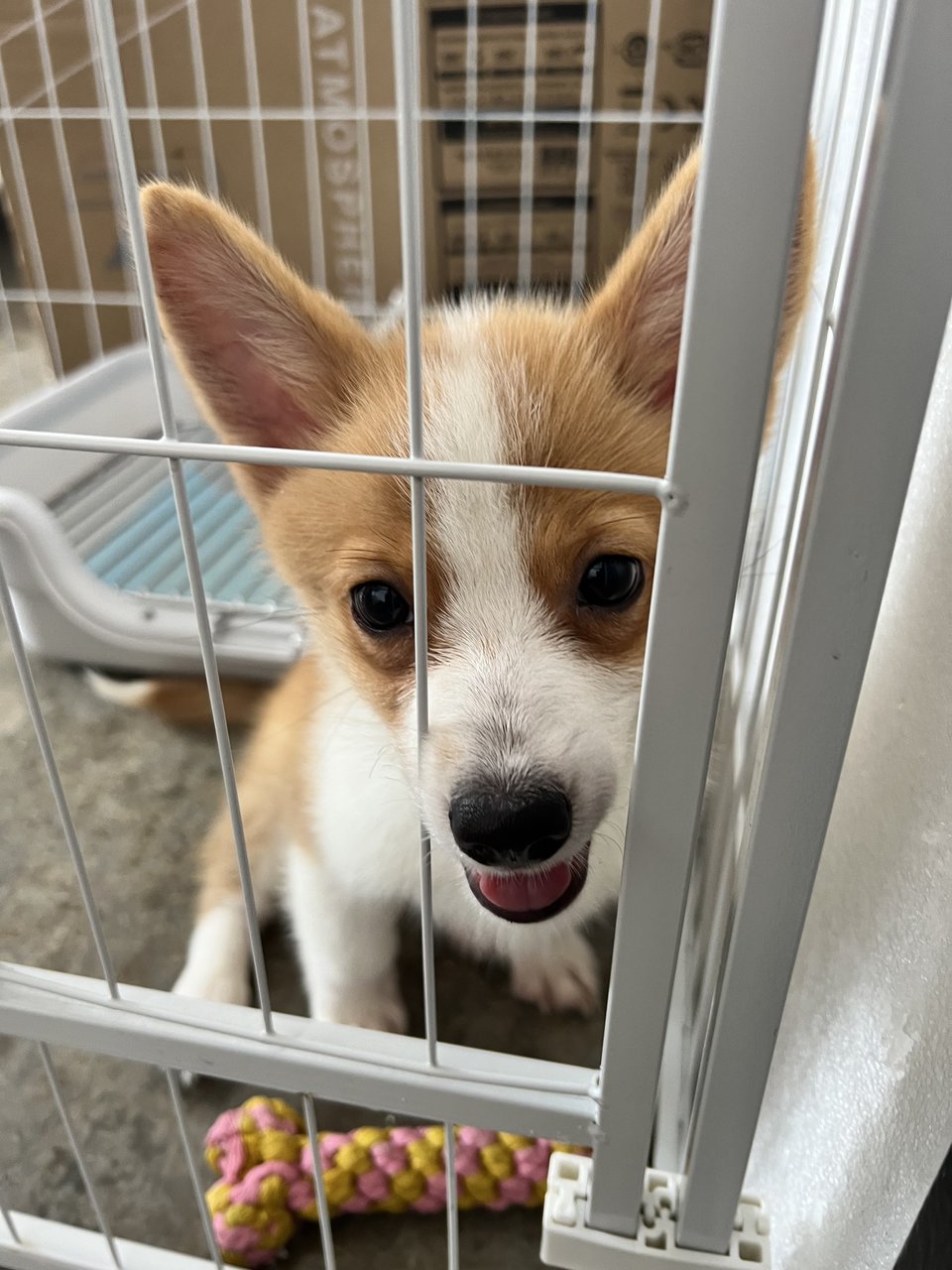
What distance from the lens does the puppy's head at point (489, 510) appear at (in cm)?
74

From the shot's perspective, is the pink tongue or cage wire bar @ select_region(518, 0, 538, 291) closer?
the pink tongue

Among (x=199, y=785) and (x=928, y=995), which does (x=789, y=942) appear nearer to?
(x=928, y=995)

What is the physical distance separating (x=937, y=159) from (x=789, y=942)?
471 mm

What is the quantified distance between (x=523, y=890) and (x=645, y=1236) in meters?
0.30

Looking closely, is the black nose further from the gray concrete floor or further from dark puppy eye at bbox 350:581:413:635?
the gray concrete floor

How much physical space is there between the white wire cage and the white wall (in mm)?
68

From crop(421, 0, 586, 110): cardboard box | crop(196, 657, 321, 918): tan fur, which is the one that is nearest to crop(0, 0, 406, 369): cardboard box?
crop(421, 0, 586, 110): cardboard box

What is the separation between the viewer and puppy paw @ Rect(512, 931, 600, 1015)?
1316mm

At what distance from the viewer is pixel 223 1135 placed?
43.4 inches

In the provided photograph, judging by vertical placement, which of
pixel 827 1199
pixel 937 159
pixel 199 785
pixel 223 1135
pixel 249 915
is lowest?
pixel 199 785

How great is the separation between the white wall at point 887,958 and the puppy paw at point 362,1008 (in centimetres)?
55

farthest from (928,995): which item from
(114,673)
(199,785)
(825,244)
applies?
(114,673)

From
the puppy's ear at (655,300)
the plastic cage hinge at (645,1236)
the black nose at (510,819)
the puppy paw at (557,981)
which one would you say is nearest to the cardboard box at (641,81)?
the puppy's ear at (655,300)

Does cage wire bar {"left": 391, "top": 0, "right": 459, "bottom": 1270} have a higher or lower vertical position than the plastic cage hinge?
higher
